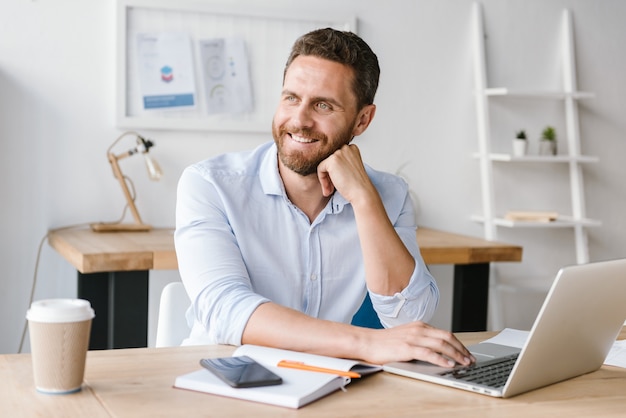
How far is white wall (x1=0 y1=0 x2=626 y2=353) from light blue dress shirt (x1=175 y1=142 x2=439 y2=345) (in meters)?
1.57

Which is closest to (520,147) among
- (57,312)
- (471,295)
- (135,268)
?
(471,295)

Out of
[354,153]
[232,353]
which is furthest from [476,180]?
[232,353]

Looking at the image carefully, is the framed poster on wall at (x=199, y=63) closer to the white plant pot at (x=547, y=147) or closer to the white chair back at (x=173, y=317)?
the white plant pot at (x=547, y=147)

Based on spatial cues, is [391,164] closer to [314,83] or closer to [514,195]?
[514,195]

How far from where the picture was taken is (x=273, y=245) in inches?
77.5

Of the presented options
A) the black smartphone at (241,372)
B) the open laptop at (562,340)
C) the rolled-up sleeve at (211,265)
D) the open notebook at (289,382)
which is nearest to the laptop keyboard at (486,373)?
the open laptop at (562,340)

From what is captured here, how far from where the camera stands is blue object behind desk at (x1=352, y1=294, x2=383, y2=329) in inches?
80.9

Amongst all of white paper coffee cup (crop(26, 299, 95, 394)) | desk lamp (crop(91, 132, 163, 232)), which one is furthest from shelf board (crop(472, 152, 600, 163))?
white paper coffee cup (crop(26, 299, 95, 394))

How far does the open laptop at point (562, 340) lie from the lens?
1.24 m

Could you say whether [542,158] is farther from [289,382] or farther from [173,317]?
[289,382]

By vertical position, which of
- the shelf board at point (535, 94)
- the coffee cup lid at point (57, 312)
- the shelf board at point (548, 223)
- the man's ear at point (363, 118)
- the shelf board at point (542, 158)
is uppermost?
the shelf board at point (535, 94)

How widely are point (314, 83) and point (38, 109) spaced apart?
1804mm

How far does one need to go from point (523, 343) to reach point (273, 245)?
0.61 metres

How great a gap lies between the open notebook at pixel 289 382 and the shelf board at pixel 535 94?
2.80 meters
